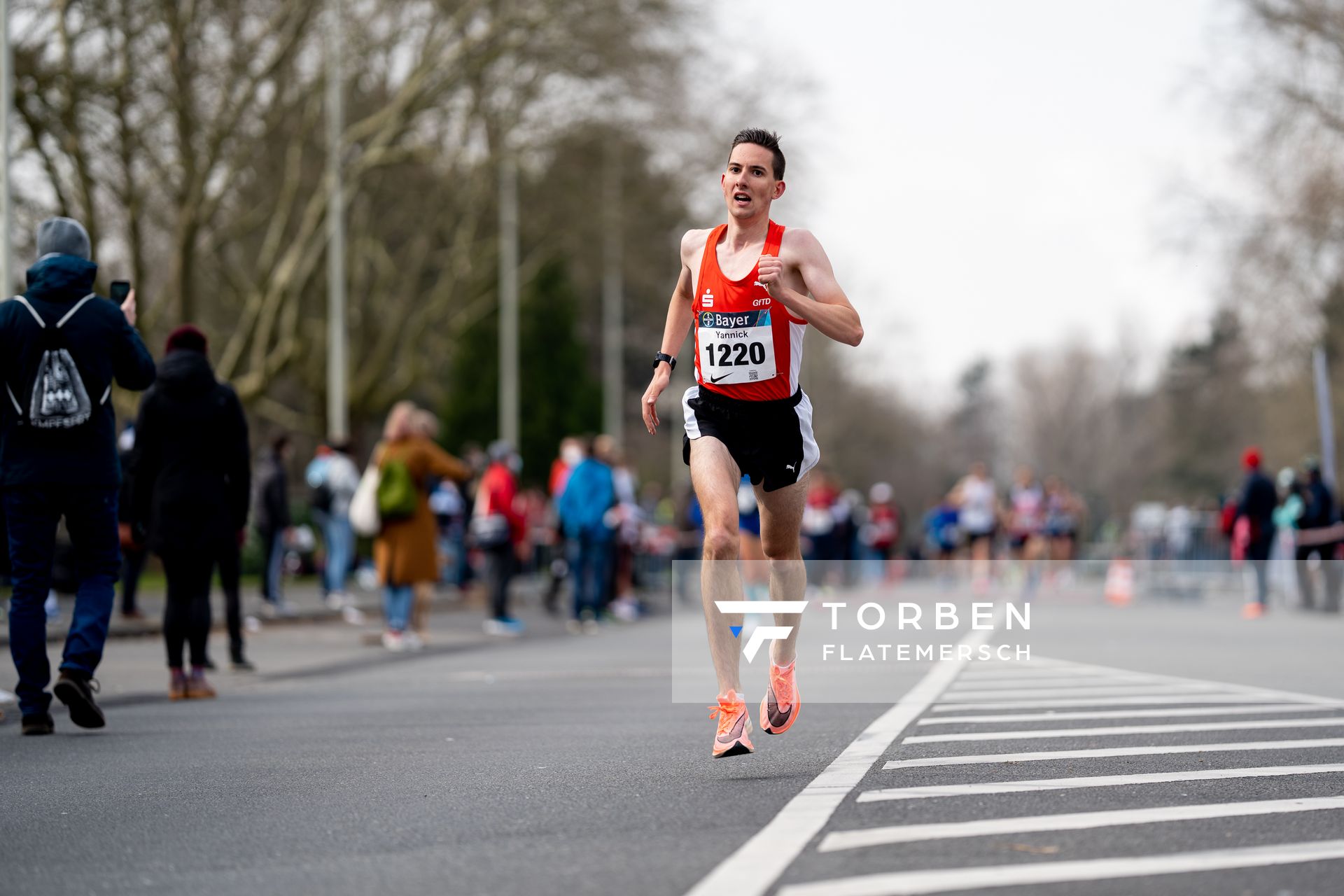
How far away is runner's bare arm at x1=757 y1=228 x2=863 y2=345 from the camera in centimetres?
696

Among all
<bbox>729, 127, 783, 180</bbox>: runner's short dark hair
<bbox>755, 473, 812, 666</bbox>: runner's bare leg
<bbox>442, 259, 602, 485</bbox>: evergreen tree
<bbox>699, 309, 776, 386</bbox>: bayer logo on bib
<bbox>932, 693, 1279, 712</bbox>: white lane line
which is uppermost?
<bbox>442, 259, 602, 485</bbox>: evergreen tree

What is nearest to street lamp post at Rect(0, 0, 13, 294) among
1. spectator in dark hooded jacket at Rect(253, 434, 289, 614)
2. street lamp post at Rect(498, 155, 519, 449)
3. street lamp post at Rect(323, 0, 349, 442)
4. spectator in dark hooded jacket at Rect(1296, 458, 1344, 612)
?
spectator in dark hooded jacket at Rect(253, 434, 289, 614)

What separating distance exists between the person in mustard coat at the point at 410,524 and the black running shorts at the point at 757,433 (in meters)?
8.81

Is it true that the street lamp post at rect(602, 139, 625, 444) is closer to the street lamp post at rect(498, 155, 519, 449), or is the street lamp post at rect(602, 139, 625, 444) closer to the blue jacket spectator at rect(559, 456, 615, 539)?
the street lamp post at rect(498, 155, 519, 449)

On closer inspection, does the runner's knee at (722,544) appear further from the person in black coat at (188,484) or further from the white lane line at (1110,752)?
the person in black coat at (188,484)

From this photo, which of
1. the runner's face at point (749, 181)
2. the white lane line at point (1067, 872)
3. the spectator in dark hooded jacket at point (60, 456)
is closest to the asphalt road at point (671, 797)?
the white lane line at point (1067, 872)

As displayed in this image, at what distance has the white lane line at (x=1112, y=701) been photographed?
944 cm

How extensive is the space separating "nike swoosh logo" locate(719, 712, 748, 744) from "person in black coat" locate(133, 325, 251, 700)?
16.8 ft

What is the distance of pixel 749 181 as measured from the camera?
7234 mm

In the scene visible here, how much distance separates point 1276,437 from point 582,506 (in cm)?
4763

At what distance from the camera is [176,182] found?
30.0 meters

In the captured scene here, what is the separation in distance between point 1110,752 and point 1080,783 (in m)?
0.99

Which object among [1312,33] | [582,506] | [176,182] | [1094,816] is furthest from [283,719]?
[1312,33]
